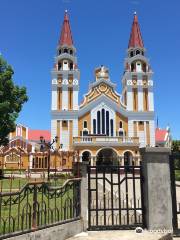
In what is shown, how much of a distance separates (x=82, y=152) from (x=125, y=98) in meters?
12.3

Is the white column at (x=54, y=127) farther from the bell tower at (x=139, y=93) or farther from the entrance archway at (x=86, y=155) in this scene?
the bell tower at (x=139, y=93)

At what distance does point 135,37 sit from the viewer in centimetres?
4959

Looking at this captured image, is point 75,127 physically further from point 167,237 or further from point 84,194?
point 167,237

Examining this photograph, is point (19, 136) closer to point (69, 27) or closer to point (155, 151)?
point (69, 27)

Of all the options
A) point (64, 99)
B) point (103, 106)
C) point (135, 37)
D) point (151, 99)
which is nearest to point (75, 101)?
point (64, 99)

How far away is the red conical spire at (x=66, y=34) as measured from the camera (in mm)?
48281

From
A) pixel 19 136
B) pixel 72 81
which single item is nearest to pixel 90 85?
pixel 72 81

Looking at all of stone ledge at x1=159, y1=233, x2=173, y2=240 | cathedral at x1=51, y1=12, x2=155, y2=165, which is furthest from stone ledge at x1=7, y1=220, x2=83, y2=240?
cathedral at x1=51, y1=12, x2=155, y2=165

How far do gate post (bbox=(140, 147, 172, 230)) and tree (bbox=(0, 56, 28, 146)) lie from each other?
19.0 meters

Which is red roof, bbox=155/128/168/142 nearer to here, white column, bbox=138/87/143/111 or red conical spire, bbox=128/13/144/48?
white column, bbox=138/87/143/111

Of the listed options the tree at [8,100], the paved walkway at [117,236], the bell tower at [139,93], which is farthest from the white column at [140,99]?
the paved walkway at [117,236]

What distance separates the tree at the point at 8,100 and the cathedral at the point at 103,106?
1472 cm

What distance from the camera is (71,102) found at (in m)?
44.6

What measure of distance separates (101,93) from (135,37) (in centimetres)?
1116
